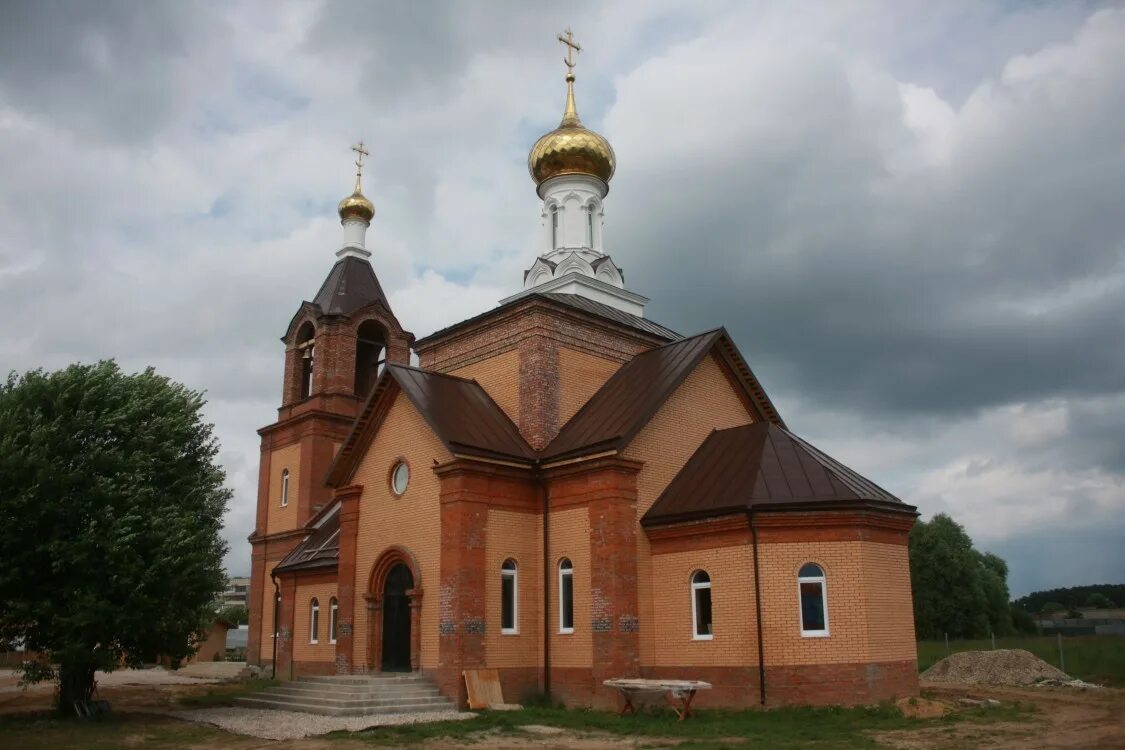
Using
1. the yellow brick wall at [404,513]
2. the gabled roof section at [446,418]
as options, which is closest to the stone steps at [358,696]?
the yellow brick wall at [404,513]

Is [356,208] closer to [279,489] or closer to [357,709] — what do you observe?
[279,489]

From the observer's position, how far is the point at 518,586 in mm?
18688

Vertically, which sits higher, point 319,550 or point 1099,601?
point 319,550

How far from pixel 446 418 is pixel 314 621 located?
30.0 feet

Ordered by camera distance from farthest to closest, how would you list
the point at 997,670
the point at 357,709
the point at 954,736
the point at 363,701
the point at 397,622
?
1. the point at 997,670
2. the point at 397,622
3. the point at 363,701
4. the point at 357,709
5. the point at 954,736

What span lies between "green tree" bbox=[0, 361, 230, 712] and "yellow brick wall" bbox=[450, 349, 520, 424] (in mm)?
6770

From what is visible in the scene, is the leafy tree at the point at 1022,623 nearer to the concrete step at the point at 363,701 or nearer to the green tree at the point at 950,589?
the green tree at the point at 950,589

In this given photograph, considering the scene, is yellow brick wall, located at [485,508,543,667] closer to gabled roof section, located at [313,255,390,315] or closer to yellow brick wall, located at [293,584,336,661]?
yellow brick wall, located at [293,584,336,661]

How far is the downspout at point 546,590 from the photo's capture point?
18266mm

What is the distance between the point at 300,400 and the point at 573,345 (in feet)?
46.9

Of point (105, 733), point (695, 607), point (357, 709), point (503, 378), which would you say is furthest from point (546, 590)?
point (105, 733)

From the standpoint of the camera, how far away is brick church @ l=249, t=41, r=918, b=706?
16.3 meters

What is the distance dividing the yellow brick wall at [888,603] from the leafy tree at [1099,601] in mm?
69862

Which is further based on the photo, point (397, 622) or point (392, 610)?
point (392, 610)
